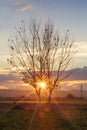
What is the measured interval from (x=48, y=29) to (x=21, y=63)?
15.6 ft

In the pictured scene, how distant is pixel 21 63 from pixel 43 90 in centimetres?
407

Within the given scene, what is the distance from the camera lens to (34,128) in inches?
857

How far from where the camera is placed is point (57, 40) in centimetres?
4538

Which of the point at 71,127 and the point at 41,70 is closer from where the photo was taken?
the point at 71,127

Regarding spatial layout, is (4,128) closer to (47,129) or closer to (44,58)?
(47,129)

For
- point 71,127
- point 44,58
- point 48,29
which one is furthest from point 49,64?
point 71,127

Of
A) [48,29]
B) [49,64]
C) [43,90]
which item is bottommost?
[43,90]

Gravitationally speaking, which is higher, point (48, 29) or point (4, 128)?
point (48, 29)

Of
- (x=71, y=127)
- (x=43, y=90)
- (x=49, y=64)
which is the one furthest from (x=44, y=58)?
(x=71, y=127)

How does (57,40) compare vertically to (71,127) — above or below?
above

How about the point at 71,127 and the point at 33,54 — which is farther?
the point at 33,54

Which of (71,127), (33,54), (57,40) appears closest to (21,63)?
(33,54)

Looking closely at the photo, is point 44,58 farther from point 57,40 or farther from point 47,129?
point 47,129

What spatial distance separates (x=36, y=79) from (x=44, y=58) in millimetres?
2495
